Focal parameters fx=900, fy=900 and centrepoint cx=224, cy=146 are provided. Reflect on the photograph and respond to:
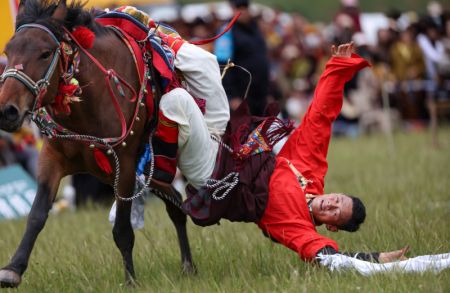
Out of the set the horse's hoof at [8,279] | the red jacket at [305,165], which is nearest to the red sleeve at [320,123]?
the red jacket at [305,165]

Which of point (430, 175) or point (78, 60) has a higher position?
point (78, 60)

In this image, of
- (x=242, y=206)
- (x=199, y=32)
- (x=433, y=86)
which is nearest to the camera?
(x=242, y=206)

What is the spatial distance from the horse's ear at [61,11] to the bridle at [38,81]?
0.46ft

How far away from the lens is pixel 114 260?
6.68 metres

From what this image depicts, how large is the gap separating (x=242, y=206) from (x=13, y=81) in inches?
74.9

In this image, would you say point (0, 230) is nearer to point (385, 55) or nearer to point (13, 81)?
point (13, 81)

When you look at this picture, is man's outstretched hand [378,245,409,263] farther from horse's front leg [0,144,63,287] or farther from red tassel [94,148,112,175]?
horse's front leg [0,144,63,287]

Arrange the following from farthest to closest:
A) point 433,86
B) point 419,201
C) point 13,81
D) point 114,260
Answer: point 433,86, point 419,201, point 114,260, point 13,81

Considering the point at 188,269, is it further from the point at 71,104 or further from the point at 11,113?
the point at 11,113

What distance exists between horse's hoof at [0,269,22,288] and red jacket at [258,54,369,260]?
1.77 m

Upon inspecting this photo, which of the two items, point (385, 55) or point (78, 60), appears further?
point (385, 55)

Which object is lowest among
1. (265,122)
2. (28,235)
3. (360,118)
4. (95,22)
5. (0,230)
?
(360,118)

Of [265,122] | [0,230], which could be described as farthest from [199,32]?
[265,122]

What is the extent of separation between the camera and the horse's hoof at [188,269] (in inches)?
252
